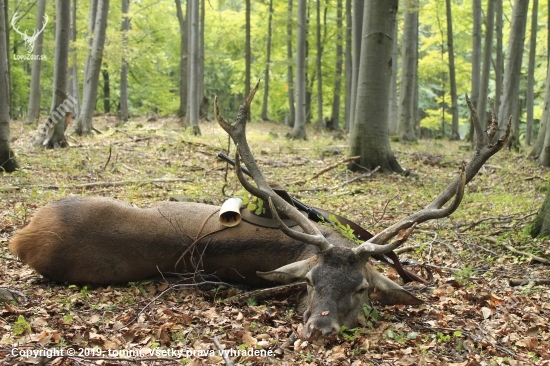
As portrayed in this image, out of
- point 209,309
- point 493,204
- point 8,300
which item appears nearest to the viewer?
point 8,300

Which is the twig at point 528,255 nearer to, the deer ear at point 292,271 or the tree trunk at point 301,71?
the deer ear at point 292,271

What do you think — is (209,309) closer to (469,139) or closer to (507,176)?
(507,176)

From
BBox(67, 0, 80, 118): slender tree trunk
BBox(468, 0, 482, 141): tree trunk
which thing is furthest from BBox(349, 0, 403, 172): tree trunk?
BBox(67, 0, 80, 118): slender tree trunk

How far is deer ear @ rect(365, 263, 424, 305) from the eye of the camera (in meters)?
4.71

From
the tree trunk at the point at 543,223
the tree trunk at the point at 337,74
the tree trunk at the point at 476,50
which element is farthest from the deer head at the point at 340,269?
the tree trunk at the point at 337,74

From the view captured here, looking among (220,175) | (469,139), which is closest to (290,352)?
(220,175)

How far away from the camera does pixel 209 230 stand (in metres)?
5.49

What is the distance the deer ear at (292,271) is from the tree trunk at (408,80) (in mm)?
14861

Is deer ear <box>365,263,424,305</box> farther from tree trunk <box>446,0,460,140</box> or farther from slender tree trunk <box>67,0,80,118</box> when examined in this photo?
tree trunk <box>446,0,460,140</box>

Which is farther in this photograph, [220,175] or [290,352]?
[220,175]

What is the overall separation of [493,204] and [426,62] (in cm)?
2204

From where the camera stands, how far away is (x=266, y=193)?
523 cm

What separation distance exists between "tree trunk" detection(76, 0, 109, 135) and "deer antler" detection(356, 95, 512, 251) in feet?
44.1

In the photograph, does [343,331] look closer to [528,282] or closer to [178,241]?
[178,241]
